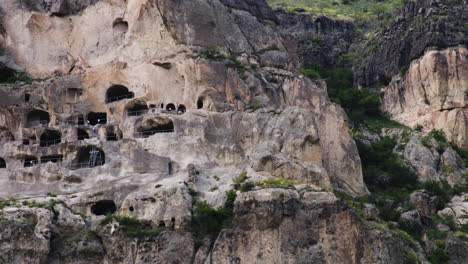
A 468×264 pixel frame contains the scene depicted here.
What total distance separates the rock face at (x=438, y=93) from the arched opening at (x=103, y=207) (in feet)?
107

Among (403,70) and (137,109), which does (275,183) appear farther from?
(403,70)

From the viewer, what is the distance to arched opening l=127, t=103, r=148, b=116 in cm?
6082

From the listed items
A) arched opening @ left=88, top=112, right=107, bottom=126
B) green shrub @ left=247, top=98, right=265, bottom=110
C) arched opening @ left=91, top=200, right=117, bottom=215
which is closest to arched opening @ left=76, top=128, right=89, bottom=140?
arched opening @ left=88, top=112, right=107, bottom=126

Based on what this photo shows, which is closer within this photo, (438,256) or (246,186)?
(246,186)

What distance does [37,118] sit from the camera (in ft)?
202

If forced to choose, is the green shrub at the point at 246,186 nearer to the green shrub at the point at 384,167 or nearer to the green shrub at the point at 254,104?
the green shrub at the point at 254,104

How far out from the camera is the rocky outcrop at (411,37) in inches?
3002

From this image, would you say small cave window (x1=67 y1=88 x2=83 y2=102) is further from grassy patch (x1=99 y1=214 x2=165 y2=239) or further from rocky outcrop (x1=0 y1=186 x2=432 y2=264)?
grassy patch (x1=99 y1=214 x2=165 y2=239)

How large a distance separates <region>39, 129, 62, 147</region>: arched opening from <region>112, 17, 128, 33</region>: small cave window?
1164cm

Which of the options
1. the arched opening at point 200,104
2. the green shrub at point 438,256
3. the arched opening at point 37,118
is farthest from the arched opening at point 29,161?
the green shrub at point 438,256

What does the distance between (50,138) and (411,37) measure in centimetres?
3708

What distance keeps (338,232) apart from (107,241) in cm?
1357

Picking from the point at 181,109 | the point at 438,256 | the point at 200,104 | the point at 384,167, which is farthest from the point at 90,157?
the point at 384,167

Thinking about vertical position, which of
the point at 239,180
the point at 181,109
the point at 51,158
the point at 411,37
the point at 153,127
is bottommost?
the point at 239,180
